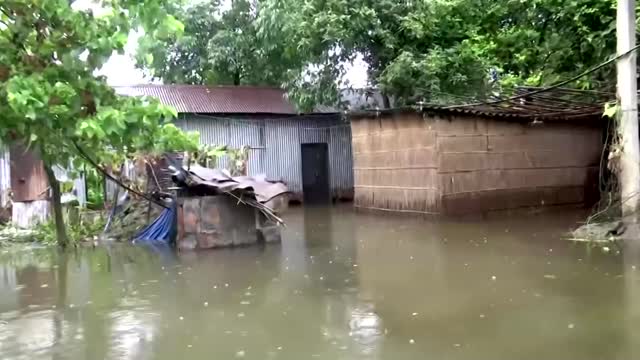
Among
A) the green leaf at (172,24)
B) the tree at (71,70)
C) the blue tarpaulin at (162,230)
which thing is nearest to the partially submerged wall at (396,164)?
the blue tarpaulin at (162,230)

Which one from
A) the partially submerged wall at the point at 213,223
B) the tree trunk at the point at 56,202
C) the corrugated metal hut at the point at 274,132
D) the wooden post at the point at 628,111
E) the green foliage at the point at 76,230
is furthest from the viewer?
the corrugated metal hut at the point at 274,132

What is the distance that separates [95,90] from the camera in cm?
348

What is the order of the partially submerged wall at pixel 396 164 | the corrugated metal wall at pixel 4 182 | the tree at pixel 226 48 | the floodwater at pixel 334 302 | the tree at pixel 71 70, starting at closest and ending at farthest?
1. the tree at pixel 71 70
2. the floodwater at pixel 334 302
3. the partially submerged wall at pixel 396 164
4. the corrugated metal wall at pixel 4 182
5. the tree at pixel 226 48

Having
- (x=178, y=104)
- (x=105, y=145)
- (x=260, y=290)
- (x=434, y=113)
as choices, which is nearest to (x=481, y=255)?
(x=260, y=290)

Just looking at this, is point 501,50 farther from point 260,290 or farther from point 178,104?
point 260,290

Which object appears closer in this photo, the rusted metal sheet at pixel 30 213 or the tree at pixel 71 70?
the tree at pixel 71 70

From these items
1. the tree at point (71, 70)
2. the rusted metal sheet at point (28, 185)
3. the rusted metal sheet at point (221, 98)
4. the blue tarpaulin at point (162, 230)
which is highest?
the rusted metal sheet at point (221, 98)

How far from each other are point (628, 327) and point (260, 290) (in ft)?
13.8

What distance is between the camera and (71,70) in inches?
135

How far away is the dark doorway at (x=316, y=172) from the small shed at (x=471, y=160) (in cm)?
465

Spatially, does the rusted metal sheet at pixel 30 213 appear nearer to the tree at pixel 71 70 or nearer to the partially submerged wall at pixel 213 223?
the partially submerged wall at pixel 213 223

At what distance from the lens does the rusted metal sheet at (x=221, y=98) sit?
22047mm

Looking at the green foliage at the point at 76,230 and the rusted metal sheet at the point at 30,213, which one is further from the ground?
the rusted metal sheet at the point at 30,213

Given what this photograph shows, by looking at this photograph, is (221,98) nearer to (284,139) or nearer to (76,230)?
(284,139)
